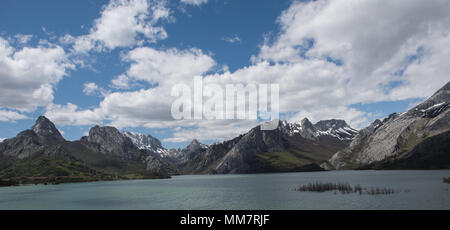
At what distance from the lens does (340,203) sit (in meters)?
78.6

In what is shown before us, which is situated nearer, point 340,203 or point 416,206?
point 416,206

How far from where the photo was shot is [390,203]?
7488cm
